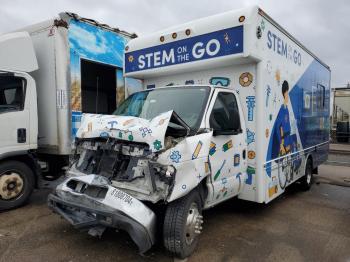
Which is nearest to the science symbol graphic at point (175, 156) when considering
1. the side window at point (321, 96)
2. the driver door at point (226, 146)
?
the driver door at point (226, 146)

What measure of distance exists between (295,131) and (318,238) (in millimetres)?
2392

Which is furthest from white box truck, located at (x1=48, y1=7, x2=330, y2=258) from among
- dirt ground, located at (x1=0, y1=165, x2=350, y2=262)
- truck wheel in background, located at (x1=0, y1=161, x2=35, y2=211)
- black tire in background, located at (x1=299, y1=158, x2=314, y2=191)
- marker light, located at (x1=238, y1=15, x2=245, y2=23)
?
truck wheel in background, located at (x1=0, y1=161, x2=35, y2=211)

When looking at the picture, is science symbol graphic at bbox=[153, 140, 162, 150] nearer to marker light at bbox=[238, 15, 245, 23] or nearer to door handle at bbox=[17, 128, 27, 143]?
marker light at bbox=[238, 15, 245, 23]

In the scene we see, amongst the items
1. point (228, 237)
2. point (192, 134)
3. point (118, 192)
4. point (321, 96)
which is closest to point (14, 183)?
point (118, 192)

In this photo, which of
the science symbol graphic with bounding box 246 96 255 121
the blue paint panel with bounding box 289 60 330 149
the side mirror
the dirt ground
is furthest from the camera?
the blue paint panel with bounding box 289 60 330 149

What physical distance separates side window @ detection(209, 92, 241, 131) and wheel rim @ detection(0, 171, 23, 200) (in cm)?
374

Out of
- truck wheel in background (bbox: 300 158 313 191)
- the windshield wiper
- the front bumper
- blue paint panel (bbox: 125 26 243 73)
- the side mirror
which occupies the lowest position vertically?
truck wheel in background (bbox: 300 158 313 191)

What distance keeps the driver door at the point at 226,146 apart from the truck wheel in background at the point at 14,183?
355 centimetres

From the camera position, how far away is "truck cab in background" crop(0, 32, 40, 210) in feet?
18.3

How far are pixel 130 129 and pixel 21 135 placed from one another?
3.08 m

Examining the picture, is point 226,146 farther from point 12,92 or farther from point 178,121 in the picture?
point 12,92

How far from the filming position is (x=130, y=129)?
364cm

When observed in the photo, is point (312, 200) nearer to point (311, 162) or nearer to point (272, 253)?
point (311, 162)

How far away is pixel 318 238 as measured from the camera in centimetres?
469
